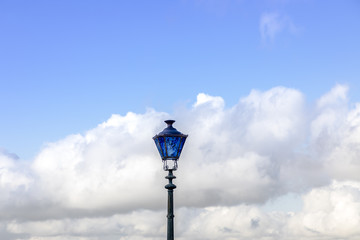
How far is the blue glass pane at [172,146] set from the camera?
23078 mm

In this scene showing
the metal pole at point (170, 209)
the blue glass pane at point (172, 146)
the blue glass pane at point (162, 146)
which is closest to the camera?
the metal pole at point (170, 209)

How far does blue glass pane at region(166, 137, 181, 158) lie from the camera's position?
23078 millimetres

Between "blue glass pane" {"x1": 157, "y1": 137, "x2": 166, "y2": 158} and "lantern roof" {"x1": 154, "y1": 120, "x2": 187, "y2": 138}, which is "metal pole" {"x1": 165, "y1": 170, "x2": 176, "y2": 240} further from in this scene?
"lantern roof" {"x1": 154, "y1": 120, "x2": 187, "y2": 138}

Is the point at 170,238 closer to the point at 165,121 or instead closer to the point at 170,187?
the point at 170,187

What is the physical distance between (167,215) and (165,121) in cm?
344

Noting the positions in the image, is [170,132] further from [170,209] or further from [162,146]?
[170,209]

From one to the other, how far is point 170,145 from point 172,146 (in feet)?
0.26

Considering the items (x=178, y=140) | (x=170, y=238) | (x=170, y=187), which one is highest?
(x=178, y=140)

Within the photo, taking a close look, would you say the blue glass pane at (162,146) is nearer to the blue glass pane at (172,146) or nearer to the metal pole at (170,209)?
the blue glass pane at (172,146)

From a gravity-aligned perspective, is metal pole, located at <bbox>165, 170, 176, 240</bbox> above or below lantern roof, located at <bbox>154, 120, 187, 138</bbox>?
below

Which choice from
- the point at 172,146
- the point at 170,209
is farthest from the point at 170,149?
the point at 170,209

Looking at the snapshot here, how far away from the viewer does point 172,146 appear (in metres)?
23.1

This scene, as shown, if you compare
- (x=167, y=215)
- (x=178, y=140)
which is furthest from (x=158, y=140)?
(x=167, y=215)

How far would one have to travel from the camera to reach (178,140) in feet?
76.3
